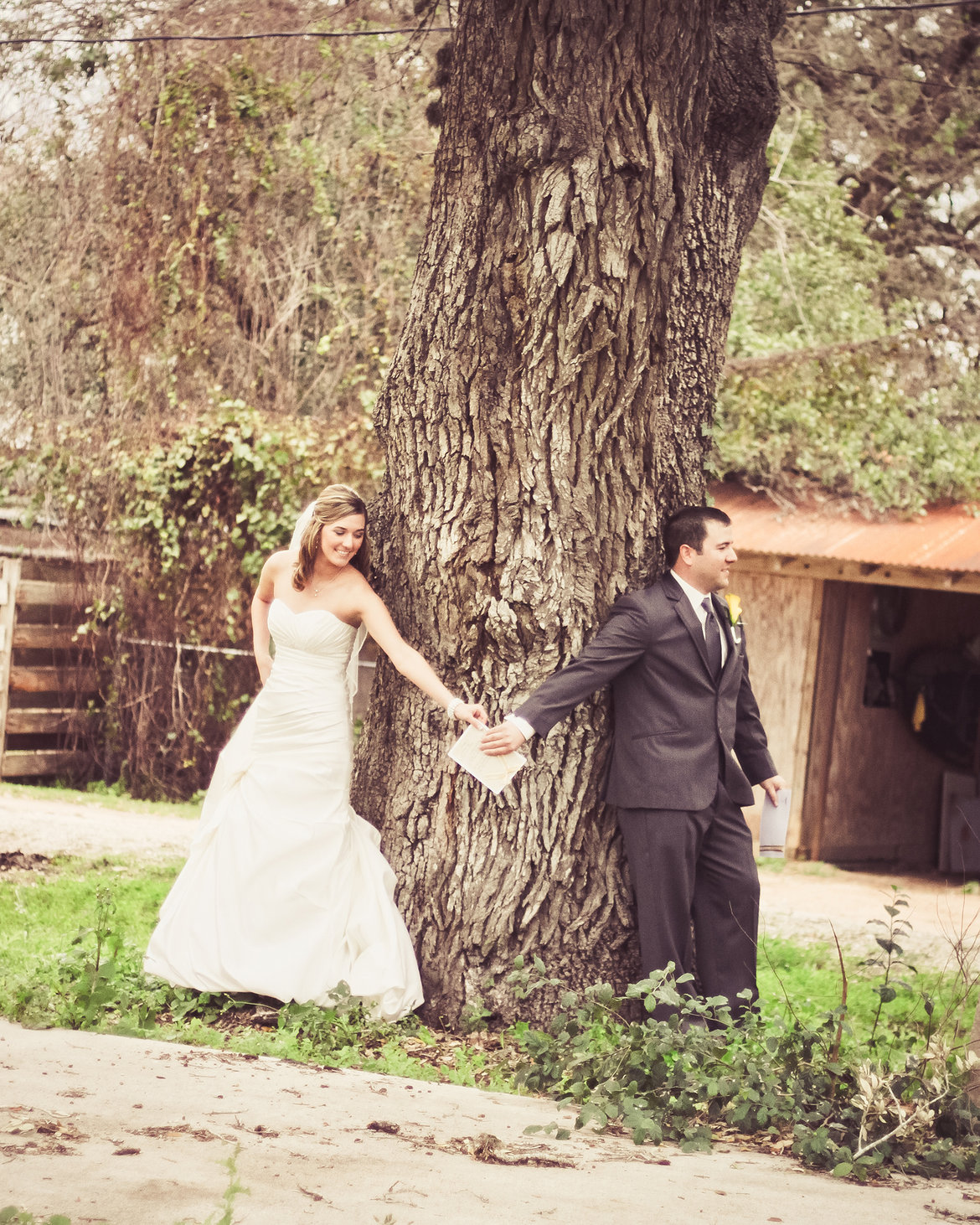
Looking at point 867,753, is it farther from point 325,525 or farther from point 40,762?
point 325,525

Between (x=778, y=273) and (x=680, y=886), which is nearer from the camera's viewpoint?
Result: (x=680, y=886)

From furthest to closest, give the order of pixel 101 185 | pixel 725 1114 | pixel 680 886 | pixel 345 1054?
pixel 101 185, pixel 680 886, pixel 345 1054, pixel 725 1114

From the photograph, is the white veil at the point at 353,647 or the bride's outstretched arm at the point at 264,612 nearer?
the white veil at the point at 353,647

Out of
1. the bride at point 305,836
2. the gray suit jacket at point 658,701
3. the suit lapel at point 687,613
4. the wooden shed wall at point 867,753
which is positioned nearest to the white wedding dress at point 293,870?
the bride at point 305,836

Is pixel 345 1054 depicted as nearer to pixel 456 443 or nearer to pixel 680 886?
pixel 680 886

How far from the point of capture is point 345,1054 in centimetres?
457

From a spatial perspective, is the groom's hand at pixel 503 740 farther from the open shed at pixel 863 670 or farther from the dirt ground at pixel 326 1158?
the open shed at pixel 863 670

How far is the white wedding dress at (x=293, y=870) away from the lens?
5.01 m

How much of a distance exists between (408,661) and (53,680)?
27.0 ft

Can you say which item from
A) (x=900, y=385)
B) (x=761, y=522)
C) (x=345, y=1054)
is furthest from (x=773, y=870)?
(x=345, y=1054)

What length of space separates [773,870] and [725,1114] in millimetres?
7580

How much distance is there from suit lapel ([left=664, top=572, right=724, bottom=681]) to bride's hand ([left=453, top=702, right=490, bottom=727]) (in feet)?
2.72

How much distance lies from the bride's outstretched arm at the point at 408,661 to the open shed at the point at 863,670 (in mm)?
6600

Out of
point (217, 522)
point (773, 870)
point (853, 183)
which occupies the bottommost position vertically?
point (773, 870)
